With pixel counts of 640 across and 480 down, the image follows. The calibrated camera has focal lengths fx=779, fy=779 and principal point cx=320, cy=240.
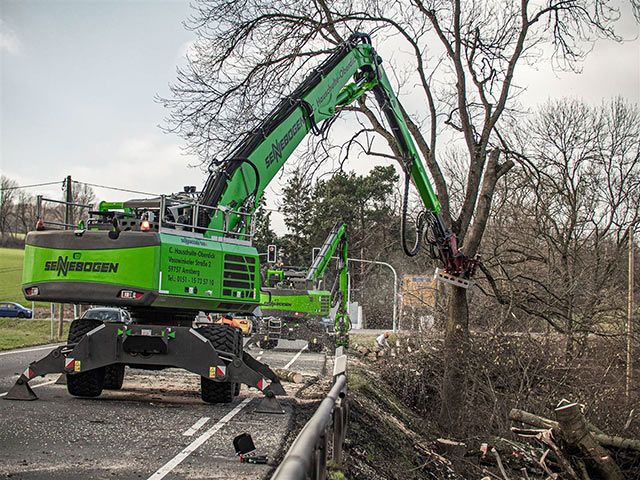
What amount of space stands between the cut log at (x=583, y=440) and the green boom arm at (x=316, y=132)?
5472 millimetres

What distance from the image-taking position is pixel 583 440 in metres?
9.98

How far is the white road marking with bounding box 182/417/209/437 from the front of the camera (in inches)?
362

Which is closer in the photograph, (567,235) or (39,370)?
(39,370)

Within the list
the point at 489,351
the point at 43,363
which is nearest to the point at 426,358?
the point at 489,351

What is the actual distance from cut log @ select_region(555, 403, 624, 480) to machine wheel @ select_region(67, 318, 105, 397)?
6.65 meters

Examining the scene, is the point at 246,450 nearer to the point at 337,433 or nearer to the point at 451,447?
the point at 337,433

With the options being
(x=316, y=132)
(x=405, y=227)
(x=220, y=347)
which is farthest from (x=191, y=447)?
(x=405, y=227)

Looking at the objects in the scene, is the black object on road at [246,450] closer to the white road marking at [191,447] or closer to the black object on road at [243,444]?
the black object on road at [243,444]

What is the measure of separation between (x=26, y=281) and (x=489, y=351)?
32.6ft

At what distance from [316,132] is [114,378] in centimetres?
551

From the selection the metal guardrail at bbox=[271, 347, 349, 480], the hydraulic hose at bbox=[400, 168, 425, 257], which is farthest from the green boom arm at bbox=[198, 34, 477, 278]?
the metal guardrail at bbox=[271, 347, 349, 480]

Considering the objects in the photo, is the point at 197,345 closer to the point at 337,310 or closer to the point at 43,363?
the point at 43,363

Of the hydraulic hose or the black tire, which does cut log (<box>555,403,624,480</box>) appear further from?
the black tire

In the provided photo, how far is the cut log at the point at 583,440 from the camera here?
390 inches
